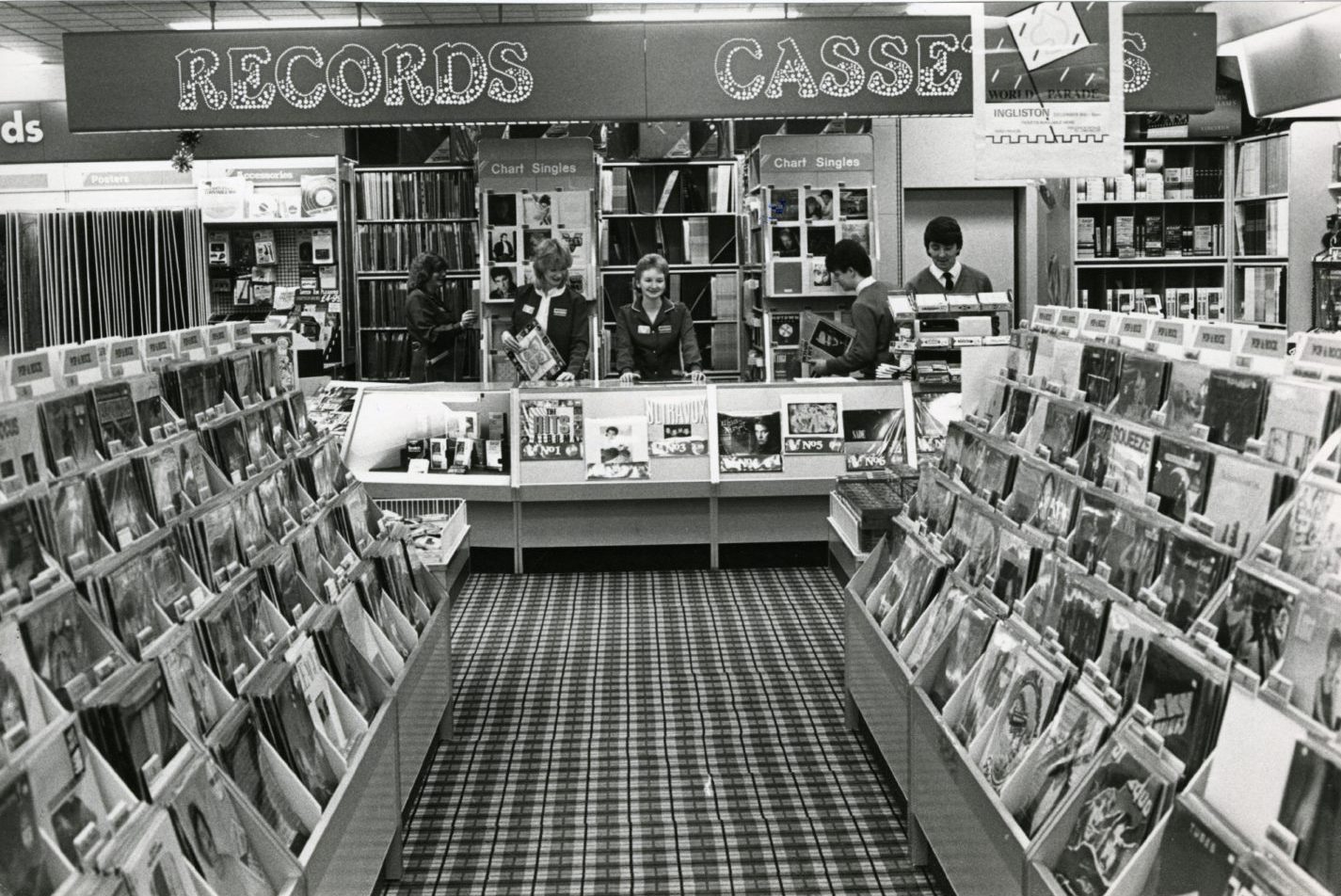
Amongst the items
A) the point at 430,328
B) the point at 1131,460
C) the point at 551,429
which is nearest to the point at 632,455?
the point at 551,429

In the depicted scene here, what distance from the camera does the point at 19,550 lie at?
7.84ft

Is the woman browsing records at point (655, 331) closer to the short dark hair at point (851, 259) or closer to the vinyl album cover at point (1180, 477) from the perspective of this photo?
the short dark hair at point (851, 259)

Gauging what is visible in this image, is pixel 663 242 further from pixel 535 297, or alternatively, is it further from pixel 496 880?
pixel 496 880

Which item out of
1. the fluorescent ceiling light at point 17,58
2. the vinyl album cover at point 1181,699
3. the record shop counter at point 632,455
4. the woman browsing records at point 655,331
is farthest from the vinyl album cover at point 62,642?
the fluorescent ceiling light at point 17,58

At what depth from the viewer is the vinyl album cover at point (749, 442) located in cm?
757

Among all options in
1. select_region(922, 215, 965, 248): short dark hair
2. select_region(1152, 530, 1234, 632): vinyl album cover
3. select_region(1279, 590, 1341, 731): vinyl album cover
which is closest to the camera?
select_region(1279, 590, 1341, 731): vinyl album cover

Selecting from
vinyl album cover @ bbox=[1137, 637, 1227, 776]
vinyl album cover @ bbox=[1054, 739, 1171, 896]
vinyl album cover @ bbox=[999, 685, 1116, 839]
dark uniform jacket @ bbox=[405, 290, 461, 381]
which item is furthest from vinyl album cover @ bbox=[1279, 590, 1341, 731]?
dark uniform jacket @ bbox=[405, 290, 461, 381]

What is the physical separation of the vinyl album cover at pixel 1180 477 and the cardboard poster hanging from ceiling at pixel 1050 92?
7.24 feet

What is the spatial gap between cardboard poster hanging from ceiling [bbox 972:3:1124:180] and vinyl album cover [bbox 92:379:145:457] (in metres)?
3.00

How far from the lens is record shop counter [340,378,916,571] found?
753 cm

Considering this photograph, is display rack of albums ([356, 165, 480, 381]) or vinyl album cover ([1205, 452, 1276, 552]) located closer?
vinyl album cover ([1205, 452, 1276, 552])

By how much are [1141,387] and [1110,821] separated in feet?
3.93

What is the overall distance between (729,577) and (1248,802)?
5515 mm

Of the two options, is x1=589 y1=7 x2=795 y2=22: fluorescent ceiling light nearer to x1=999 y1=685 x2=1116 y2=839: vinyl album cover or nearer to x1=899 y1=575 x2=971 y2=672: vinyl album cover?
x1=899 y1=575 x2=971 y2=672: vinyl album cover
